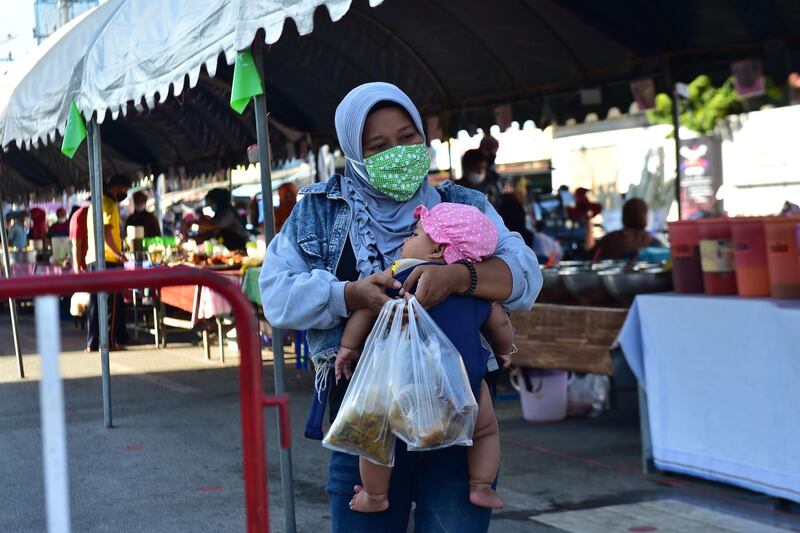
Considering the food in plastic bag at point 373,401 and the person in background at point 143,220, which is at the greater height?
the person in background at point 143,220

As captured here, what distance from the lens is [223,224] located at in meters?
14.2

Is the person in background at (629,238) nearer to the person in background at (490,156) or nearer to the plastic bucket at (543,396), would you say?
the person in background at (490,156)

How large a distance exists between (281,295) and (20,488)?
466cm

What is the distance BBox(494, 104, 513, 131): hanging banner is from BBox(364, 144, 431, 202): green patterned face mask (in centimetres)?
829

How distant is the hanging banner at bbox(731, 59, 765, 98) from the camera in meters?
8.82

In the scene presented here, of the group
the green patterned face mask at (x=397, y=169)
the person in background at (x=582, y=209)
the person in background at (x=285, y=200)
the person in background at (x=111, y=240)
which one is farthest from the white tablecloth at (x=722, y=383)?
the person in background at (x=582, y=209)

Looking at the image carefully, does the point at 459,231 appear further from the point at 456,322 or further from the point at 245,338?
the point at 245,338

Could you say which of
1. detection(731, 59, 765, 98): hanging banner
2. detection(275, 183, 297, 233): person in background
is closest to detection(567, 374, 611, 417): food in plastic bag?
detection(731, 59, 765, 98): hanging banner

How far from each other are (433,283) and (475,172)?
7027 mm

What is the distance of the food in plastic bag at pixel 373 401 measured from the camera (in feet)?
8.89

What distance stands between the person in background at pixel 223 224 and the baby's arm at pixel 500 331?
1102 centimetres

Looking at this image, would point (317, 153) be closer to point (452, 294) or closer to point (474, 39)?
point (474, 39)

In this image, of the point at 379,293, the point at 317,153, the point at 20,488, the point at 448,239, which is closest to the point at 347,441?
the point at 379,293

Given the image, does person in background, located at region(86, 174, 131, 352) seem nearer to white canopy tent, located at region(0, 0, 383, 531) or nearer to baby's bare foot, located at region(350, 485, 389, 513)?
white canopy tent, located at region(0, 0, 383, 531)
